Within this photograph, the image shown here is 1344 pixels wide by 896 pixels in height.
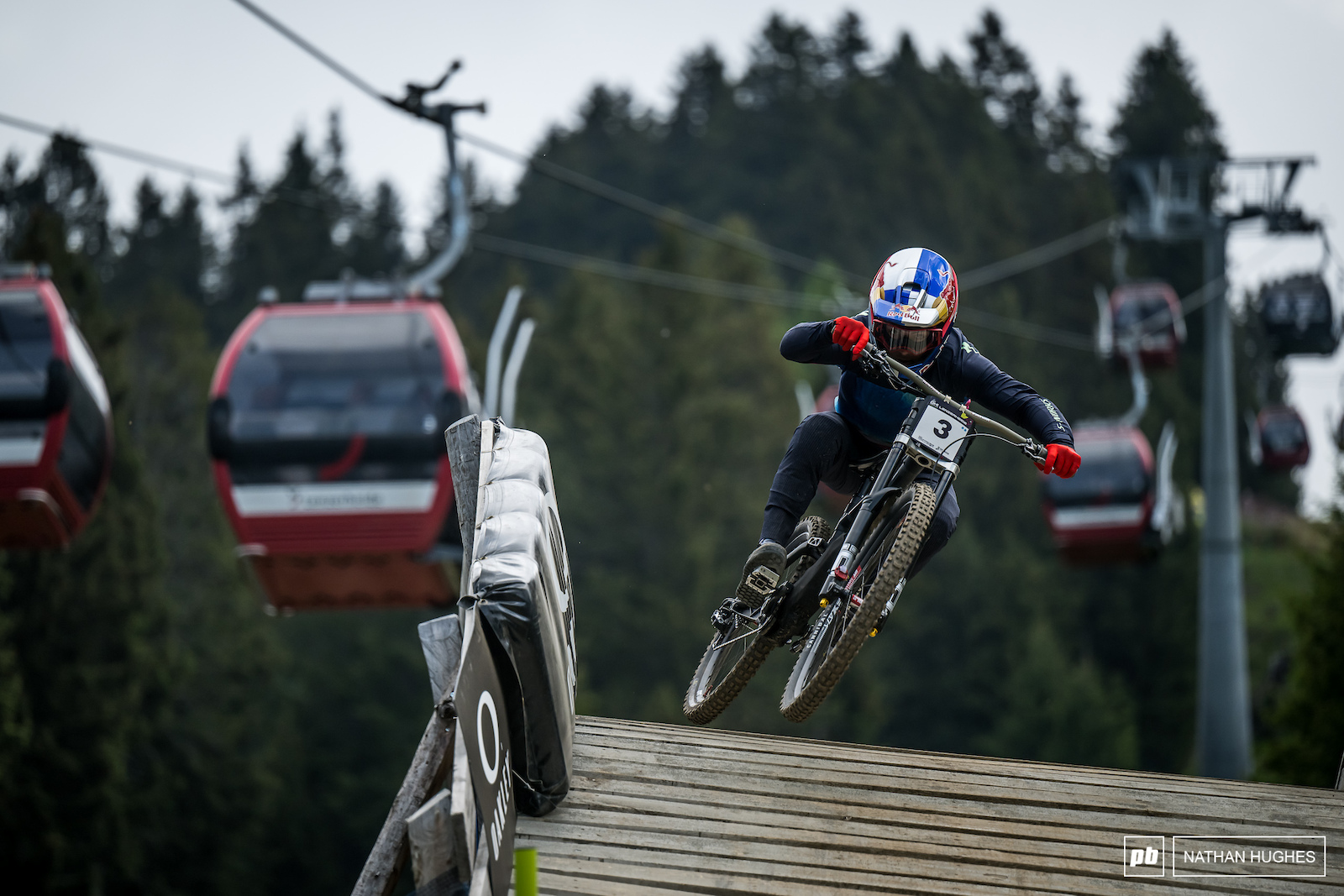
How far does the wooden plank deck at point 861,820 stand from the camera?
5160 mm

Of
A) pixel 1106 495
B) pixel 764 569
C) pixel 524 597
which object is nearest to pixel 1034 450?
pixel 764 569

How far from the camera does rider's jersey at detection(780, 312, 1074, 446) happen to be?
6.49 m

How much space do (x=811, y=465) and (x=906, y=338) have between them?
2.69 feet

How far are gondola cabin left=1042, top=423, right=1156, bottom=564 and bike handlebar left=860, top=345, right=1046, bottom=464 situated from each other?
16101 mm

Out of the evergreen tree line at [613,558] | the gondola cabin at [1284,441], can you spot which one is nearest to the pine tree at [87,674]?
the evergreen tree line at [613,558]

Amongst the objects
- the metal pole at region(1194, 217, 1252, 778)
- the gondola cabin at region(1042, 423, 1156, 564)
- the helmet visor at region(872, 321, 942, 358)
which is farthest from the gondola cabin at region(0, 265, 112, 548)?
the gondola cabin at region(1042, 423, 1156, 564)

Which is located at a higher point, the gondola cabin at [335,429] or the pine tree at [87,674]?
the gondola cabin at [335,429]

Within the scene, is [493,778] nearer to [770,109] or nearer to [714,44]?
[770,109]

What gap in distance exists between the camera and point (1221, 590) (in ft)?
64.9

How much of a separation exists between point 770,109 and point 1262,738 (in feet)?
186

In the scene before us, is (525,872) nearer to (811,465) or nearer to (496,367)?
(811,465)

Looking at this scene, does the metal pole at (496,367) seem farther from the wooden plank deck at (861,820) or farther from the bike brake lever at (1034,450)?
the bike brake lever at (1034,450)

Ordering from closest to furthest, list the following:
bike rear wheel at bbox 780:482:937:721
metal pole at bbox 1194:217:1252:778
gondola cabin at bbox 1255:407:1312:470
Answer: bike rear wheel at bbox 780:482:937:721 → metal pole at bbox 1194:217:1252:778 → gondola cabin at bbox 1255:407:1312:470

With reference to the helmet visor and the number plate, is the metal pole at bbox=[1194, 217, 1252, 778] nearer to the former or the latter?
A: the number plate
